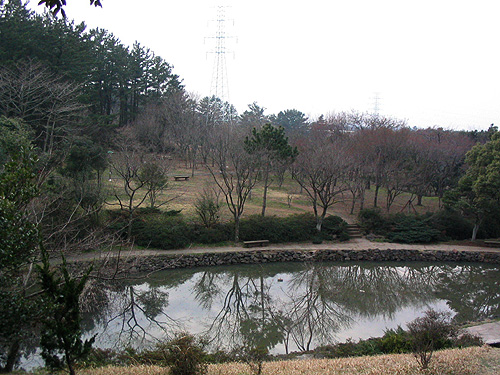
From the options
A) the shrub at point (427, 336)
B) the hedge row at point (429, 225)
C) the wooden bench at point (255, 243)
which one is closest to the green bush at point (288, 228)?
the wooden bench at point (255, 243)

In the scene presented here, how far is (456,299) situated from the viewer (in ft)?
54.3

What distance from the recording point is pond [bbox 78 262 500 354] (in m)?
12.2

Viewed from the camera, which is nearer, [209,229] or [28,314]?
[28,314]

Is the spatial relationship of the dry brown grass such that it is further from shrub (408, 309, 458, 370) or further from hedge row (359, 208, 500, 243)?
shrub (408, 309, 458, 370)

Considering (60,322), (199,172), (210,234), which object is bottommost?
(210,234)

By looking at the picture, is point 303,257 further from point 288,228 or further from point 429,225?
point 429,225

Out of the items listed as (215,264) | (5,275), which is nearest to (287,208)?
(215,264)

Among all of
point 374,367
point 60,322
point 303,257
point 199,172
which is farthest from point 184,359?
point 199,172

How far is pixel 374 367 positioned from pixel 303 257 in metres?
13.1

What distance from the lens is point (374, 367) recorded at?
8.01 meters

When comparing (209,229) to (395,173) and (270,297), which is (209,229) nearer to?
(270,297)

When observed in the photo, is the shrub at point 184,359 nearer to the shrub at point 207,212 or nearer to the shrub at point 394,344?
the shrub at point 394,344

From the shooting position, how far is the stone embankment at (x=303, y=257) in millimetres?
18984

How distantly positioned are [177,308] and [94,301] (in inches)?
Result: 108
